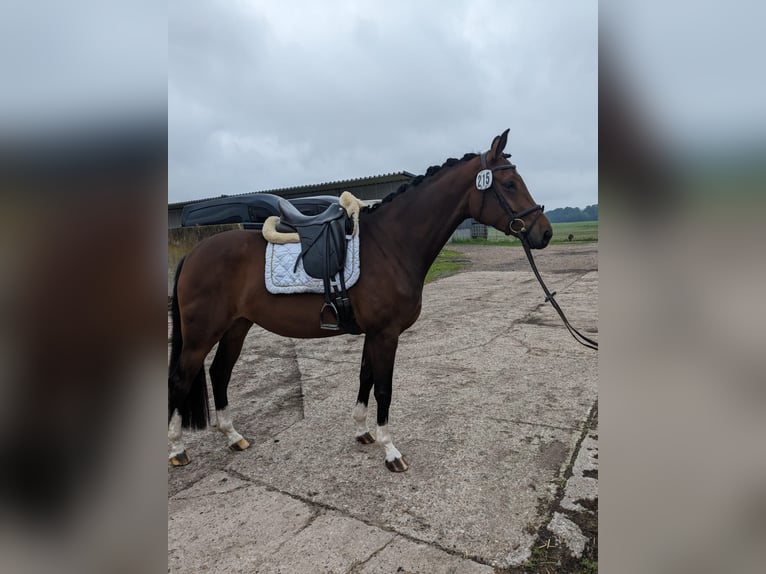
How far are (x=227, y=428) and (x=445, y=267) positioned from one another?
11.8 m

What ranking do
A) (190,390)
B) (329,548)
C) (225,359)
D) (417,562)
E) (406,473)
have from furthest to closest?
(225,359) < (190,390) < (406,473) < (329,548) < (417,562)

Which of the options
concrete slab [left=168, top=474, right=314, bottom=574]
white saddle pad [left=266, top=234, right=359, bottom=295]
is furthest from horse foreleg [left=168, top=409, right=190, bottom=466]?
white saddle pad [left=266, top=234, right=359, bottom=295]

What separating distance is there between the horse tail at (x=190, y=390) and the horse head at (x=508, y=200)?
87.7 inches

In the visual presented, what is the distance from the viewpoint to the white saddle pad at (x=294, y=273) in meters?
2.72

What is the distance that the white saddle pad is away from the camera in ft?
8.94

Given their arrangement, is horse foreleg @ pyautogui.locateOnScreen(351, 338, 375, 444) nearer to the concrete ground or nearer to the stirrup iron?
the concrete ground

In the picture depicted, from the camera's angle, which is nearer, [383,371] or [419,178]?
[383,371]

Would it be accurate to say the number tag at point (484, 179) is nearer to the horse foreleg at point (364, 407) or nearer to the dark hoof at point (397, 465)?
the horse foreleg at point (364, 407)

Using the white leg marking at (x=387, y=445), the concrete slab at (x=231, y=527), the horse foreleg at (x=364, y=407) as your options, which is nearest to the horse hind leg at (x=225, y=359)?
the concrete slab at (x=231, y=527)

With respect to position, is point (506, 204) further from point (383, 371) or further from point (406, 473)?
point (406, 473)

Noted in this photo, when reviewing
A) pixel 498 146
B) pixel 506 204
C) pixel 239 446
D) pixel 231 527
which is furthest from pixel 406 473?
pixel 498 146

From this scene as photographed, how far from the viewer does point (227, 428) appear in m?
2.96
